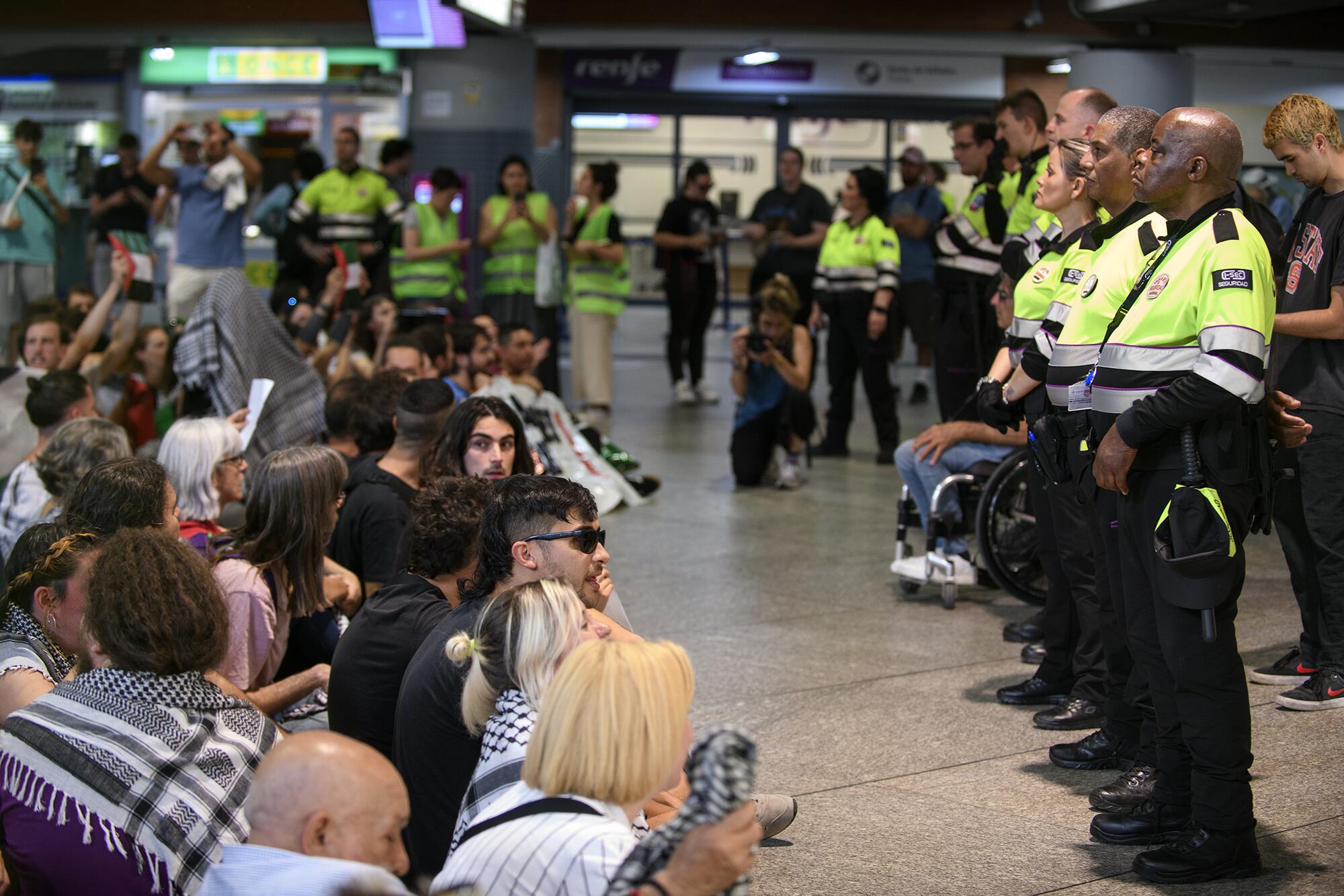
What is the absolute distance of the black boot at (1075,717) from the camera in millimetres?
4523

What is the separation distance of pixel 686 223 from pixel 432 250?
265 cm

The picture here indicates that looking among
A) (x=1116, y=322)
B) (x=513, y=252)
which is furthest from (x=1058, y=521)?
(x=513, y=252)

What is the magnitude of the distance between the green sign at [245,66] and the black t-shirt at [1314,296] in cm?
1215

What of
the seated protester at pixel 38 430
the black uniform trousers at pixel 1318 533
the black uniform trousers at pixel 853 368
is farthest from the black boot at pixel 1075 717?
the black uniform trousers at pixel 853 368

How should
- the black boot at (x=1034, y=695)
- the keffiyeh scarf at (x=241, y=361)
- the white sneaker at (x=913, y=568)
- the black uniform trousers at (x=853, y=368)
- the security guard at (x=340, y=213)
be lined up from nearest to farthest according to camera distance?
the black boot at (x=1034, y=695) < the white sneaker at (x=913, y=568) < the keffiyeh scarf at (x=241, y=361) < the black uniform trousers at (x=853, y=368) < the security guard at (x=340, y=213)

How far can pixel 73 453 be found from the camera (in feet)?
15.1

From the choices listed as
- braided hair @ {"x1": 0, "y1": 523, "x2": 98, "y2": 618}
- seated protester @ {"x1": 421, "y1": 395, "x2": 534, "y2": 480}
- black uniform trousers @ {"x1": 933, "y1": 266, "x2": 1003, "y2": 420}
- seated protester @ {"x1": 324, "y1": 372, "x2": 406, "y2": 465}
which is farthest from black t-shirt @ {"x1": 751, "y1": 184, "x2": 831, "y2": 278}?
braided hair @ {"x1": 0, "y1": 523, "x2": 98, "y2": 618}

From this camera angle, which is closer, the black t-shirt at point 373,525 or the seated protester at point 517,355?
the black t-shirt at point 373,525

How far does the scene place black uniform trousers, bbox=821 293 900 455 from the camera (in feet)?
32.4

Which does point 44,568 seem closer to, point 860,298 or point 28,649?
point 28,649

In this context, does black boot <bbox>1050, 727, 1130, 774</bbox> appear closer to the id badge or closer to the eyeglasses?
the id badge

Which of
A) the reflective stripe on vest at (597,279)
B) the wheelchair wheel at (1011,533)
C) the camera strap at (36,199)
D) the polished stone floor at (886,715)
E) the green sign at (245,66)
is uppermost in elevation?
the green sign at (245,66)

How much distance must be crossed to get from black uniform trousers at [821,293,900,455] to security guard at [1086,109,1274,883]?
6.33 m

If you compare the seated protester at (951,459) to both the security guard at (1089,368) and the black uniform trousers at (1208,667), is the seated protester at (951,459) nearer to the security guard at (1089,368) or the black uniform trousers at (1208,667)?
the security guard at (1089,368)
